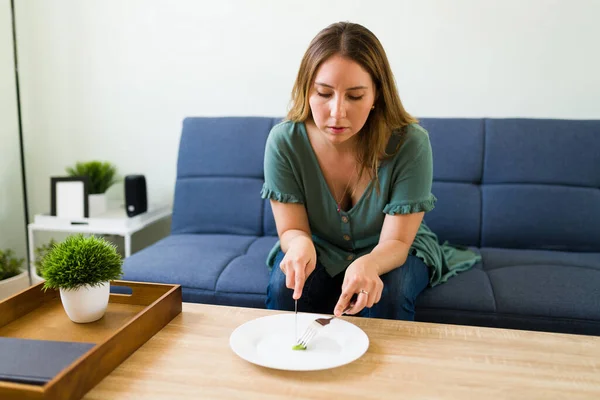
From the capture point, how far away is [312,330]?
105 cm

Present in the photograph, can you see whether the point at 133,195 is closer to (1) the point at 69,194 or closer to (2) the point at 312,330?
(1) the point at 69,194

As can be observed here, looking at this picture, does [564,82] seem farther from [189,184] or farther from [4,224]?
[4,224]

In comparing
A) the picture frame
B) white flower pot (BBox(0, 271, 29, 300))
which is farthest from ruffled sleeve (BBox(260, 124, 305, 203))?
white flower pot (BBox(0, 271, 29, 300))

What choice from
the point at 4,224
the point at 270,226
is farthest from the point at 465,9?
the point at 4,224

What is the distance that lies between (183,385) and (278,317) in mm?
302

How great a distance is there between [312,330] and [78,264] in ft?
1.58

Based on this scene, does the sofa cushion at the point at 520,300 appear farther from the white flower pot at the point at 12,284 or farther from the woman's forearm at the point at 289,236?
the white flower pot at the point at 12,284

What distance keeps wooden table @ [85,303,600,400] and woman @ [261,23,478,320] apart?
24cm

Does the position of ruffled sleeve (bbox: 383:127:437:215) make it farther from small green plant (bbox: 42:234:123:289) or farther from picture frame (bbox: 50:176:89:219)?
picture frame (bbox: 50:176:89:219)

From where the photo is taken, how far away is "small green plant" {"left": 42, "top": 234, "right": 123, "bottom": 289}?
1057 mm

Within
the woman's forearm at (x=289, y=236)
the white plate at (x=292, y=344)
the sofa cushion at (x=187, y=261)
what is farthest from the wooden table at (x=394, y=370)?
the sofa cushion at (x=187, y=261)

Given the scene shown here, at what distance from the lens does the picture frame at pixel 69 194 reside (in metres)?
2.22

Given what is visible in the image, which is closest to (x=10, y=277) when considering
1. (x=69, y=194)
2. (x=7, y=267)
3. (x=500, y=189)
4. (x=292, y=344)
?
(x=7, y=267)

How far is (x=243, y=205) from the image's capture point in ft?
6.95
